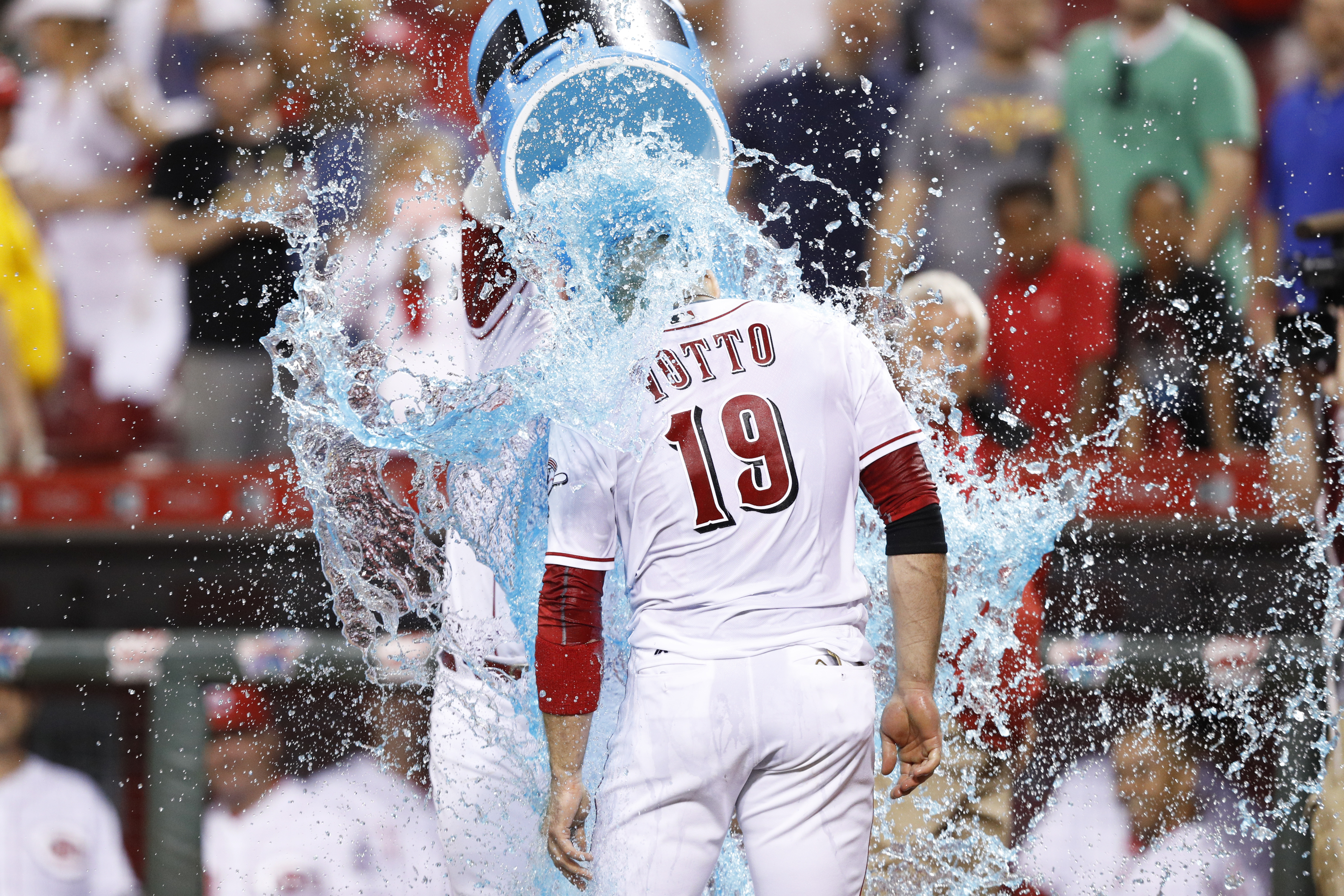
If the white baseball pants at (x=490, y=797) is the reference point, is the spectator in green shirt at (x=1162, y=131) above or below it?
above

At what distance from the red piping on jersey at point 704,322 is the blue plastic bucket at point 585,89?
49 centimetres

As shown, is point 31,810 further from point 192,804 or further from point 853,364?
point 853,364

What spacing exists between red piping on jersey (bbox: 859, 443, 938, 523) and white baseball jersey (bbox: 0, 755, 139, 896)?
9.68 ft

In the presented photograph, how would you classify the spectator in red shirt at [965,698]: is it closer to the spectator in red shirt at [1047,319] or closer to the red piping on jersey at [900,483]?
the red piping on jersey at [900,483]

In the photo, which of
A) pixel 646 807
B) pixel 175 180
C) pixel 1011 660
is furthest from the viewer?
pixel 175 180

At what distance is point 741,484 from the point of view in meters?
2.69

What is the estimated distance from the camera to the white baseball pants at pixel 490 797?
330 centimetres

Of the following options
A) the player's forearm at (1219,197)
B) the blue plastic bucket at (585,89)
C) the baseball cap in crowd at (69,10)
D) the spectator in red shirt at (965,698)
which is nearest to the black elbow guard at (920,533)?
the blue plastic bucket at (585,89)

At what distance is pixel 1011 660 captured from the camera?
12.6ft

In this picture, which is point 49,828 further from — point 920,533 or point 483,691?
point 920,533

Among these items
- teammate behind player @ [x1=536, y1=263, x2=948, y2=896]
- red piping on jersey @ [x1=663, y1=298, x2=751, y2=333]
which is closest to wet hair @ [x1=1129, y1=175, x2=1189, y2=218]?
teammate behind player @ [x1=536, y1=263, x2=948, y2=896]

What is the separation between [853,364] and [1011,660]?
4.65 ft

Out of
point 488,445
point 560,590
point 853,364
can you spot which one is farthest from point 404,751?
point 853,364

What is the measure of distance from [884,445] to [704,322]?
44 cm
